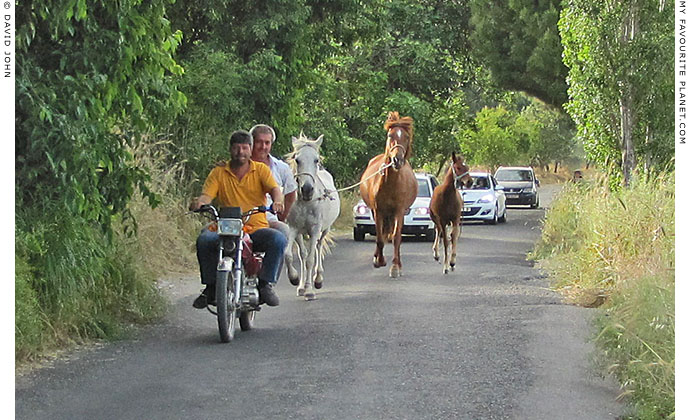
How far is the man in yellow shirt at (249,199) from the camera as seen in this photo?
11547 millimetres

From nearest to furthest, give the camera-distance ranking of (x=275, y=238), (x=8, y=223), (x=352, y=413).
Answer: (x=8, y=223) < (x=352, y=413) < (x=275, y=238)

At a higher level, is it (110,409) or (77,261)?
(77,261)

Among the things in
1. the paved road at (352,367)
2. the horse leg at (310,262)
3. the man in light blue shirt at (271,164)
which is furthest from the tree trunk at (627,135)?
the man in light blue shirt at (271,164)

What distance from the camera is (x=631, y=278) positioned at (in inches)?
500

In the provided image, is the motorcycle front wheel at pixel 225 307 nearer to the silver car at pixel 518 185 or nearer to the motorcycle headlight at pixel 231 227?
the motorcycle headlight at pixel 231 227

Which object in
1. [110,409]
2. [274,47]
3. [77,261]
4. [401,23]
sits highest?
[401,23]

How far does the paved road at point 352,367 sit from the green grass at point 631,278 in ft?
0.95

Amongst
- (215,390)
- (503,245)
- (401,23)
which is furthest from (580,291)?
(401,23)

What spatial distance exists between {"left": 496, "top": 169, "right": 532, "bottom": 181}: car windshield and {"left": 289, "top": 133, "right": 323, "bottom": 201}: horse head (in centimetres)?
3702

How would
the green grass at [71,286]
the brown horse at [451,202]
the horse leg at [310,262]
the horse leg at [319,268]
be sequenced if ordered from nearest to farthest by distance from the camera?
the green grass at [71,286]
the horse leg at [310,262]
the horse leg at [319,268]
the brown horse at [451,202]

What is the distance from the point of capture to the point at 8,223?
7324 millimetres

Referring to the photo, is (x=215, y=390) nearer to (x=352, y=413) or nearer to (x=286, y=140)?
(x=352, y=413)

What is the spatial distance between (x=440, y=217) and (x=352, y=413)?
12.4 metres

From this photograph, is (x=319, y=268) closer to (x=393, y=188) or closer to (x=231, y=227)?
(x=393, y=188)
